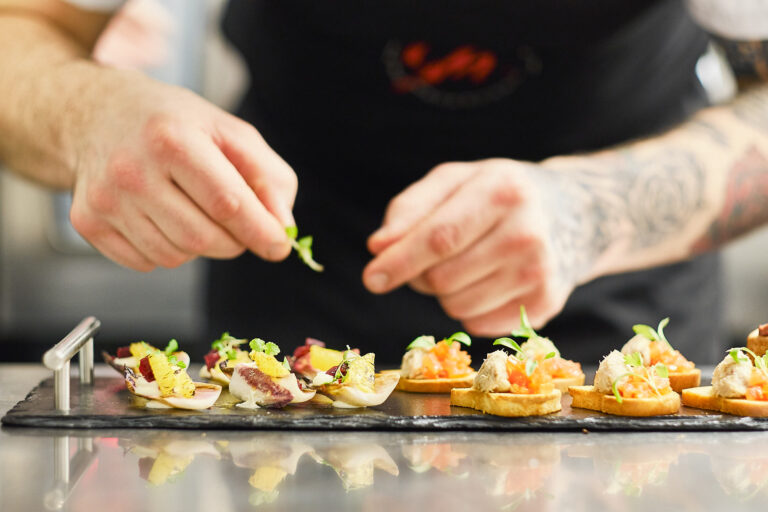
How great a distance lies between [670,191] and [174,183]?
125 centimetres

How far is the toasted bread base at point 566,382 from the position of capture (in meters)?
1.62

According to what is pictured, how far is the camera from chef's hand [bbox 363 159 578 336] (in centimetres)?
172

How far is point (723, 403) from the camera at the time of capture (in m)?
1.41

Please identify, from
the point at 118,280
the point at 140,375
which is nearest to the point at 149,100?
the point at 140,375

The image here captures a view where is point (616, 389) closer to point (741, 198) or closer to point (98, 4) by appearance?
point (741, 198)

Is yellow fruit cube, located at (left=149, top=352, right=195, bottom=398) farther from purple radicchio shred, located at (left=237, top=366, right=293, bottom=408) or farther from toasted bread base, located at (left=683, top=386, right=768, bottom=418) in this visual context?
toasted bread base, located at (left=683, top=386, right=768, bottom=418)

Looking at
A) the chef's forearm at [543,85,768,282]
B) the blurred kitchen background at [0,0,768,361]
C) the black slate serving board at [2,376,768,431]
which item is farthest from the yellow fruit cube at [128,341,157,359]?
the blurred kitchen background at [0,0,768,361]

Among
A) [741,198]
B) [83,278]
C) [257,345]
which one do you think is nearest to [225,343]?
[257,345]

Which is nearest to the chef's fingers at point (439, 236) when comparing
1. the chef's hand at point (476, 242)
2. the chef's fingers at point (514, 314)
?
the chef's hand at point (476, 242)

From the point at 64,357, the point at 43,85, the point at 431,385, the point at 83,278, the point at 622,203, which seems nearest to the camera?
the point at 64,357

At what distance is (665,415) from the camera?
1.36m

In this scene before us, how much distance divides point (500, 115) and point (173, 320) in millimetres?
3346

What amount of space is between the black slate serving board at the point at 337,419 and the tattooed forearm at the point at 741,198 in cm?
91

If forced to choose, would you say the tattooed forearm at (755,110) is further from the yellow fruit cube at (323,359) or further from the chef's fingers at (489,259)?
the yellow fruit cube at (323,359)
